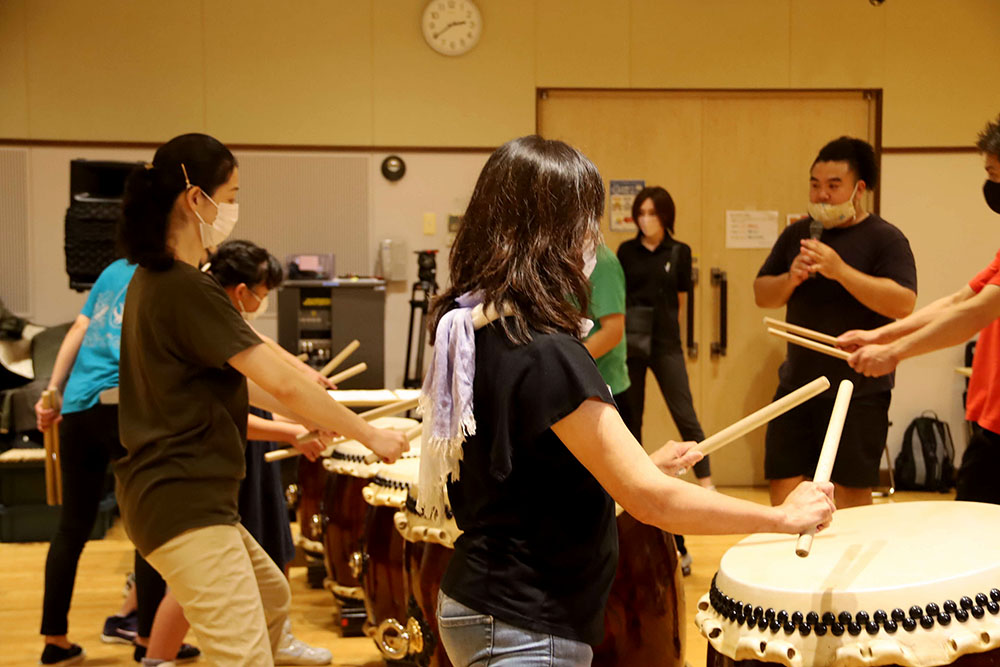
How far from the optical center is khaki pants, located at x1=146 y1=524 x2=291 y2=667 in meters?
1.89

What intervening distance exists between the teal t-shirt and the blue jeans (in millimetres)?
2123

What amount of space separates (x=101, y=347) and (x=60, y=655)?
3.28 ft

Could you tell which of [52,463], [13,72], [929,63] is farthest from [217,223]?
[929,63]

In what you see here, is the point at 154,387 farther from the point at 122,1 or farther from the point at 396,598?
the point at 122,1

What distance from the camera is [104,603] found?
3.93 meters

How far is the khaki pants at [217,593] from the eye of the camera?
6.20ft

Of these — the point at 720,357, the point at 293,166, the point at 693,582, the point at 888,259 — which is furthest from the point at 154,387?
the point at 720,357

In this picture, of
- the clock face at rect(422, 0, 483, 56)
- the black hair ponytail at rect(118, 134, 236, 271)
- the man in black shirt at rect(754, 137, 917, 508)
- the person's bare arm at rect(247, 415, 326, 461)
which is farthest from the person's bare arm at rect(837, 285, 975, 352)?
the clock face at rect(422, 0, 483, 56)

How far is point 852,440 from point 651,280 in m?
1.98

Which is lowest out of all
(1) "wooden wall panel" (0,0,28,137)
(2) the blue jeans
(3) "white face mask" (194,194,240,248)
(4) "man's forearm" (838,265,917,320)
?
(2) the blue jeans

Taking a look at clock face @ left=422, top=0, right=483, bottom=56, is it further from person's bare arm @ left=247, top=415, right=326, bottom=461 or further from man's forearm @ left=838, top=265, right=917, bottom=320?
person's bare arm @ left=247, top=415, right=326, bottom=461

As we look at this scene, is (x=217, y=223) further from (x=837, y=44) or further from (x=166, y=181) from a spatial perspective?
(x=837, y=44)

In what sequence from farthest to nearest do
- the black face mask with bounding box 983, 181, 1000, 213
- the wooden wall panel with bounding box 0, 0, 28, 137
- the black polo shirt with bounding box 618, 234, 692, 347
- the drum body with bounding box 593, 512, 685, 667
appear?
the wooden wall panel with bounding box 0, 0, 28, 137, the black polo shirt with bounding box 618, 234, 692, 347, the black face mask with bounding box 983, 181, 1000, 213, the drum body with bounding box 593, 512, 685, 667

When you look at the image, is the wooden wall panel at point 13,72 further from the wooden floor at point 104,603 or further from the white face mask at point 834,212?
the white face mask at point 834,212
